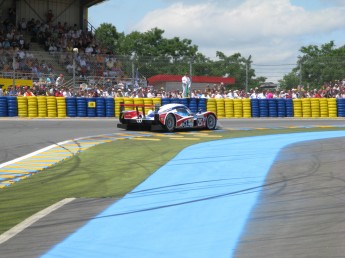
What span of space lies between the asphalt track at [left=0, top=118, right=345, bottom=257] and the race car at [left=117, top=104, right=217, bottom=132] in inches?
313

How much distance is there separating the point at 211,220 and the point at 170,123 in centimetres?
1194

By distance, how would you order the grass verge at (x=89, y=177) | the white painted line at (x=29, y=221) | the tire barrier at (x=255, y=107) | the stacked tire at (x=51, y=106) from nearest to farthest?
the white painted line at (x=29, y=221)
the grass verge at (x=89, y=177)
the stacked tire at (x=51, y=106)
the tire barrier at (x=255, y=107)

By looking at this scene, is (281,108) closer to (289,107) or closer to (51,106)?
(289,107)

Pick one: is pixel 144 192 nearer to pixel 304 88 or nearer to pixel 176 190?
Result: pixel 176 190

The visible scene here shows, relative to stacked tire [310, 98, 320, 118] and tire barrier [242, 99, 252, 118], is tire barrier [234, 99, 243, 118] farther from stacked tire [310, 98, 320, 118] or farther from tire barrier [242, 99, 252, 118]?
stacked tire [310, 98, 320, 118]

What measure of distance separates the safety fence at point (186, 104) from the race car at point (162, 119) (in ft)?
20.0

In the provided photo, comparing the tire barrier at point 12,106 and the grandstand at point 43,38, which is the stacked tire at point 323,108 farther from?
the tire barrier at point 12,106

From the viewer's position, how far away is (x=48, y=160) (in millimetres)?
11812

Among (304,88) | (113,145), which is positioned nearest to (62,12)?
(304,88)

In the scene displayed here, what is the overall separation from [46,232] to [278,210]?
2813mm

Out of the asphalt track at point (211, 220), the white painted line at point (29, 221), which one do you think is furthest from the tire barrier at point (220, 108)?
the white painted line at point (29, 221)

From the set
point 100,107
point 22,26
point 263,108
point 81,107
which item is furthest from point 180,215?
point 22,26

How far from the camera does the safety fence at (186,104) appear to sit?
23922 millimetres

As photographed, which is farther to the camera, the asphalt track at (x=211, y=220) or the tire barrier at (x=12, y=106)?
the tire barrier at (x=12, y=106)
